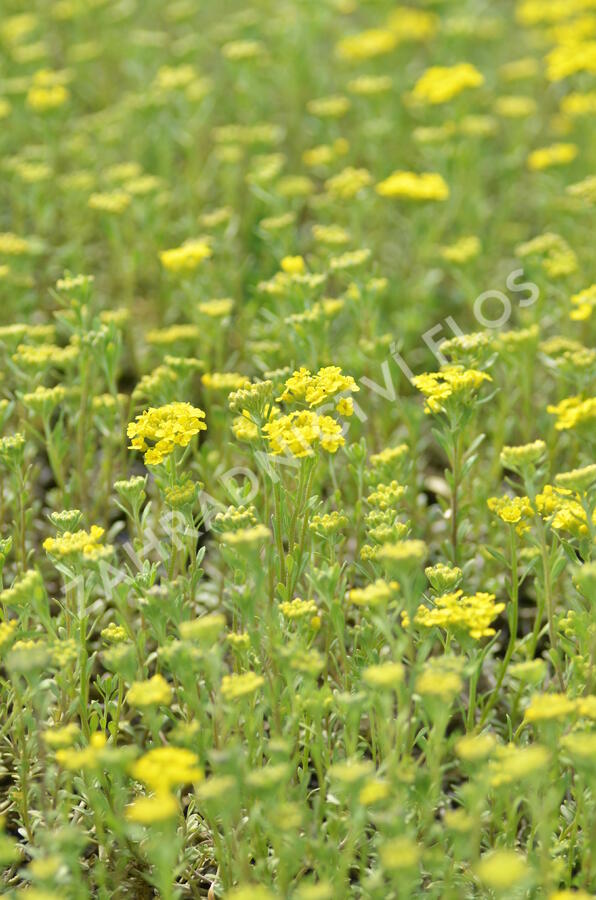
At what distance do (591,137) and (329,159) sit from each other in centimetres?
122

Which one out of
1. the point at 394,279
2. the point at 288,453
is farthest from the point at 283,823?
the point at 394,279

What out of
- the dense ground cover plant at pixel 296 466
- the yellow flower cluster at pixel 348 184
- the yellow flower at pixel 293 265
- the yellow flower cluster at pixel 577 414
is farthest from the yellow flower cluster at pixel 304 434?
the yellow flower cluster at pixel 348 184

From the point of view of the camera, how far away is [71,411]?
10.7ft

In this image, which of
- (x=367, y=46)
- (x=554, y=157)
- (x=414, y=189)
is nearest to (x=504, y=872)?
(x=414, y=189)

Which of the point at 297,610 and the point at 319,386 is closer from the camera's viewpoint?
the point at 297,610

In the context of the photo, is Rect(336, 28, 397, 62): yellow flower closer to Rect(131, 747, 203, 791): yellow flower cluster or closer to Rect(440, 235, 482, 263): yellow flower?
Rect(440, 235, 482, 263): yellow flower

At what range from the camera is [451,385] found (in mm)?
2666

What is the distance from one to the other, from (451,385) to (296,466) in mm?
469

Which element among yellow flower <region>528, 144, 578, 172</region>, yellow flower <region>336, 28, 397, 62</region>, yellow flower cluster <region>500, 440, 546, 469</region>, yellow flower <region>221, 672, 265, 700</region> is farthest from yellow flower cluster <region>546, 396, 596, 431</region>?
yellow flower <region>336, 28, 397, 62</region>

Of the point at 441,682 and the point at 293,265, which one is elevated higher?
the point at 293,265

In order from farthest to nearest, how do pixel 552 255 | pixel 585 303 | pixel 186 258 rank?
pixel 552 255 → pixel 186 258 → pixel 585 303

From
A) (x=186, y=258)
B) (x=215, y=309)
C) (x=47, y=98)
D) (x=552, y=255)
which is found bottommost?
(x=552, y=255)

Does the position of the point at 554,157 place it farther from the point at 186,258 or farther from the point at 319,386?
the point at 319,386

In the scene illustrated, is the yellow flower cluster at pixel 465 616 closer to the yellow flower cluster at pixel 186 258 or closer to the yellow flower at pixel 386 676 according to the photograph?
the yellow flower at pixel 386 676
